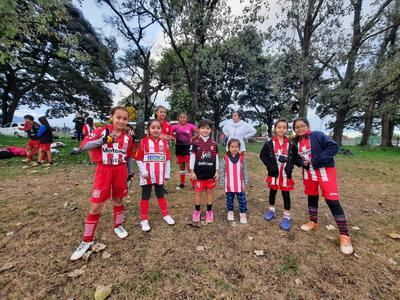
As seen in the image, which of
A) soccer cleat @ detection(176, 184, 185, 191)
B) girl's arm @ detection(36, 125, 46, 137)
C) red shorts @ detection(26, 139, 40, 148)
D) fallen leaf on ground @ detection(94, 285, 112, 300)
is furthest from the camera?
red shorts @ detection(26, 139, 40, 148)

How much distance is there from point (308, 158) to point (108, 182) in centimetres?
307

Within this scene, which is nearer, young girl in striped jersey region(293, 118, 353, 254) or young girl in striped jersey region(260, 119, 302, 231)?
young girl in striped jersey region(293, 118, 353, 254)

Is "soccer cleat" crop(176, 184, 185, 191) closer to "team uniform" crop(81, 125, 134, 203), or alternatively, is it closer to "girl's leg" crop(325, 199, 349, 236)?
"team uniform" crop(81, 125, 134, 203)

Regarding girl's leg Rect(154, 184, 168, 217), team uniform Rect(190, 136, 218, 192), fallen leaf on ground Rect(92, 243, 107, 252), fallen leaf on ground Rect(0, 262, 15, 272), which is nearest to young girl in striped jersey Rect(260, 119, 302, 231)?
team uniform Rect(190, 136, 218, 192)

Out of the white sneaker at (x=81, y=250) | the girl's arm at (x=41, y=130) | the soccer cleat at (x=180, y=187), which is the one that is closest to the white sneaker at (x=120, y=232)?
the white sneaker at (x=81, y=250)

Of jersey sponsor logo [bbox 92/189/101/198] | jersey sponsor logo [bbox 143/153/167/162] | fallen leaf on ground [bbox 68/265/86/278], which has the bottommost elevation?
fallen leaf on ground [bbox 68/265/86/278]

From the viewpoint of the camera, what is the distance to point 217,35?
9875 mm

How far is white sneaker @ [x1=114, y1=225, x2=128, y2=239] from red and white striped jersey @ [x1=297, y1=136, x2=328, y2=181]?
3032mm

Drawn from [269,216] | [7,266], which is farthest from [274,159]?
[7,266]

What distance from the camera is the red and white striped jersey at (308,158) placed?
2.94m

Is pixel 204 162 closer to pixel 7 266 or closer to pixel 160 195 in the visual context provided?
pixel 160 195

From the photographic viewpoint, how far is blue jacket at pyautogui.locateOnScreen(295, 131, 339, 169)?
2.85 metres

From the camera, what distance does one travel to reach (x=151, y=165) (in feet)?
10.5

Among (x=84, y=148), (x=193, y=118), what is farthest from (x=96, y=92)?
(x=84, y=148)
